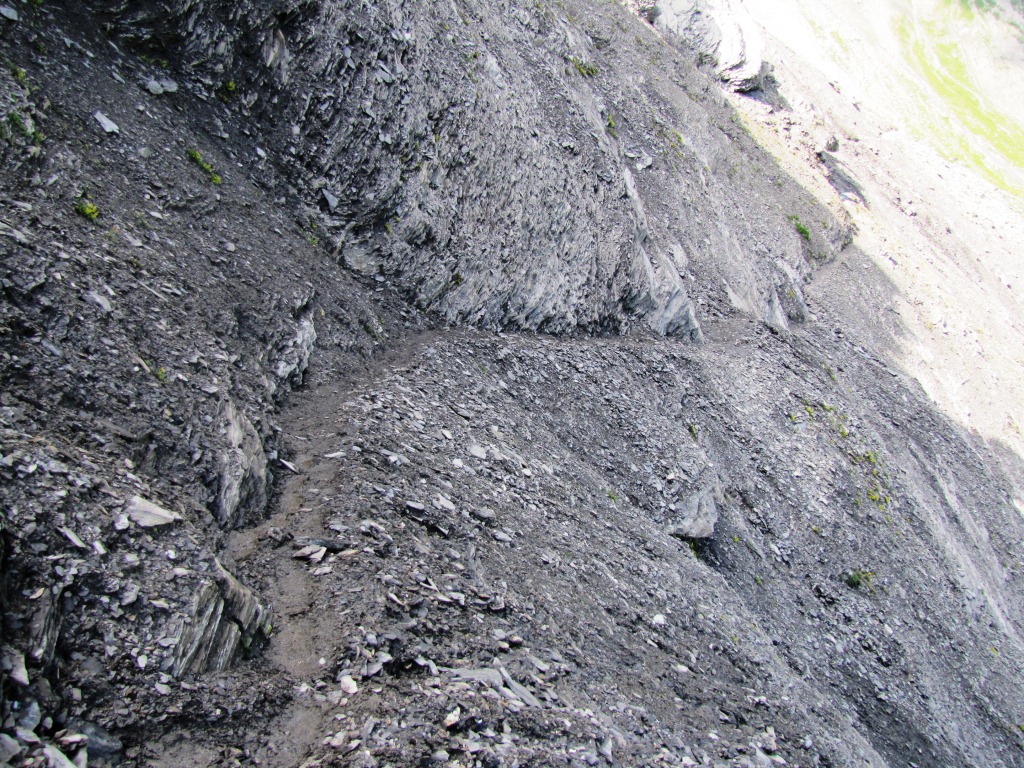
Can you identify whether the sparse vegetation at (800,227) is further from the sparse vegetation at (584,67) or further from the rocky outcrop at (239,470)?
the rocky outcrop at (239,470)

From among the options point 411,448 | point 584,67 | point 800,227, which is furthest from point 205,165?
point 800,227

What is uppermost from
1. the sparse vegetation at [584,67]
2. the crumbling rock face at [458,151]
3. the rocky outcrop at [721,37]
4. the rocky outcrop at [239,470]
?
the rocky outcrop at [721,37]

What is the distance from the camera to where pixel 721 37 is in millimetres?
46406

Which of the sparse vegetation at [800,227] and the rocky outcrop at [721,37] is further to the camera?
the rocky outcrop at [721,37]

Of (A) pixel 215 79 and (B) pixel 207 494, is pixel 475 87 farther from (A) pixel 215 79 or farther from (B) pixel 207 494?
(B) pixel 207 494

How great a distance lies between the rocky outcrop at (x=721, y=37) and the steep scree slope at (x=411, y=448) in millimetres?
22123

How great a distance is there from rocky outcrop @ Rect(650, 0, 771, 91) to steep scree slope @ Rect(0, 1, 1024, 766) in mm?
22123

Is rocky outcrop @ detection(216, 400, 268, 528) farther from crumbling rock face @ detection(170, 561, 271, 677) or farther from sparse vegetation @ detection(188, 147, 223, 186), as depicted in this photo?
sparse vegetation @ detection(188, 147, 223, 186)

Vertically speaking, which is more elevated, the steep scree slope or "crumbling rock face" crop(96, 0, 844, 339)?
"crumbling rock face" crop(96, 0, 844, 339)

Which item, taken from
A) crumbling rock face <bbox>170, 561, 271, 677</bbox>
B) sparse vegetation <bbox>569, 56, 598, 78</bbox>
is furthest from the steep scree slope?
sparse vegetation <bbox>569, 56, 598, 78</bbox>

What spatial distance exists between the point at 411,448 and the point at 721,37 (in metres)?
47.5

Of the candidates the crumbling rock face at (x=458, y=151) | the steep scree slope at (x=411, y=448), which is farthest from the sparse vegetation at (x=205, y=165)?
the crumbling rock face at (x=458, y=151)

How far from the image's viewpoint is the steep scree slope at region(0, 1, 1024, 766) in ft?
22.7

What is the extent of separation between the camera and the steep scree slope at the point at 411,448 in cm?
691
